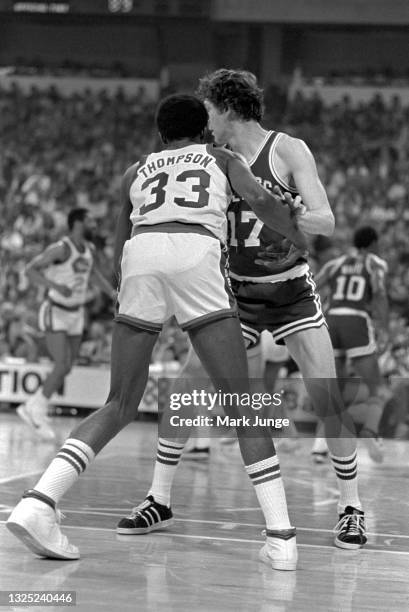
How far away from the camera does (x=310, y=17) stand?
2038cm

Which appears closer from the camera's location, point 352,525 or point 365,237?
point 352,525

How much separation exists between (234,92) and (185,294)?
3.94 ft

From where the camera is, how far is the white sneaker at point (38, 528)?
431 cm

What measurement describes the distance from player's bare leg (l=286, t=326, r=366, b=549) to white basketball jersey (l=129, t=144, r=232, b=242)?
0.88m

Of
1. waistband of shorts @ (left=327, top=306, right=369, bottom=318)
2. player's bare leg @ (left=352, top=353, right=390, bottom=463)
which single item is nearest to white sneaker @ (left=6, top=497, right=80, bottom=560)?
player's bare leg @ (left=352, top=353, right=390, bottom=463)

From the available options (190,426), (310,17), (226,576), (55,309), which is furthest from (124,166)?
(226,576)

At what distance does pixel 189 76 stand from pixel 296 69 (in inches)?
93.1

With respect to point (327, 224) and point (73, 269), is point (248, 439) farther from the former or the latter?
point (73, 269)

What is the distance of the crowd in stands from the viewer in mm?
16688

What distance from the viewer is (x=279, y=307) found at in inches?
214

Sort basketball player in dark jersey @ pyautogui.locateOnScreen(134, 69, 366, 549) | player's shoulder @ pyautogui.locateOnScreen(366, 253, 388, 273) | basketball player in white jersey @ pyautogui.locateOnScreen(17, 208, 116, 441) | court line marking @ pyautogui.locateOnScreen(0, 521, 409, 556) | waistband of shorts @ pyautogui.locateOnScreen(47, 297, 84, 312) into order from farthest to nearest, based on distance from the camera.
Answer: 1. waistband of shorts @ pyautogui.locateOnScreen(47, 297, 84, 312)
2. basketball player in white jersey @ pyautogui.locateOnScreen(17, 208, 116, 441)
3. player's shoulder @ pyautogui.locateOnScreen(366, 253, 388, 273)
4. basketball player in dark jersey @ pyautogui.locateOnScreen(134, 69, 366, 549)
5. court line marking @ pyautogui.locateOnScreen(0, 521, 409, 556)

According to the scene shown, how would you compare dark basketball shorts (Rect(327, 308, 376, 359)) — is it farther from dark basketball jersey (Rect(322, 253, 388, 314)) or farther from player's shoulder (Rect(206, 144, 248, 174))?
player's shoulder (Rect(206, 144, 248, 174))

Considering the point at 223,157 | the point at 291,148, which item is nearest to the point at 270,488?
the point at 223,157

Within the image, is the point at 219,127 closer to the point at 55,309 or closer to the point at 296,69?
the point at 55,309
